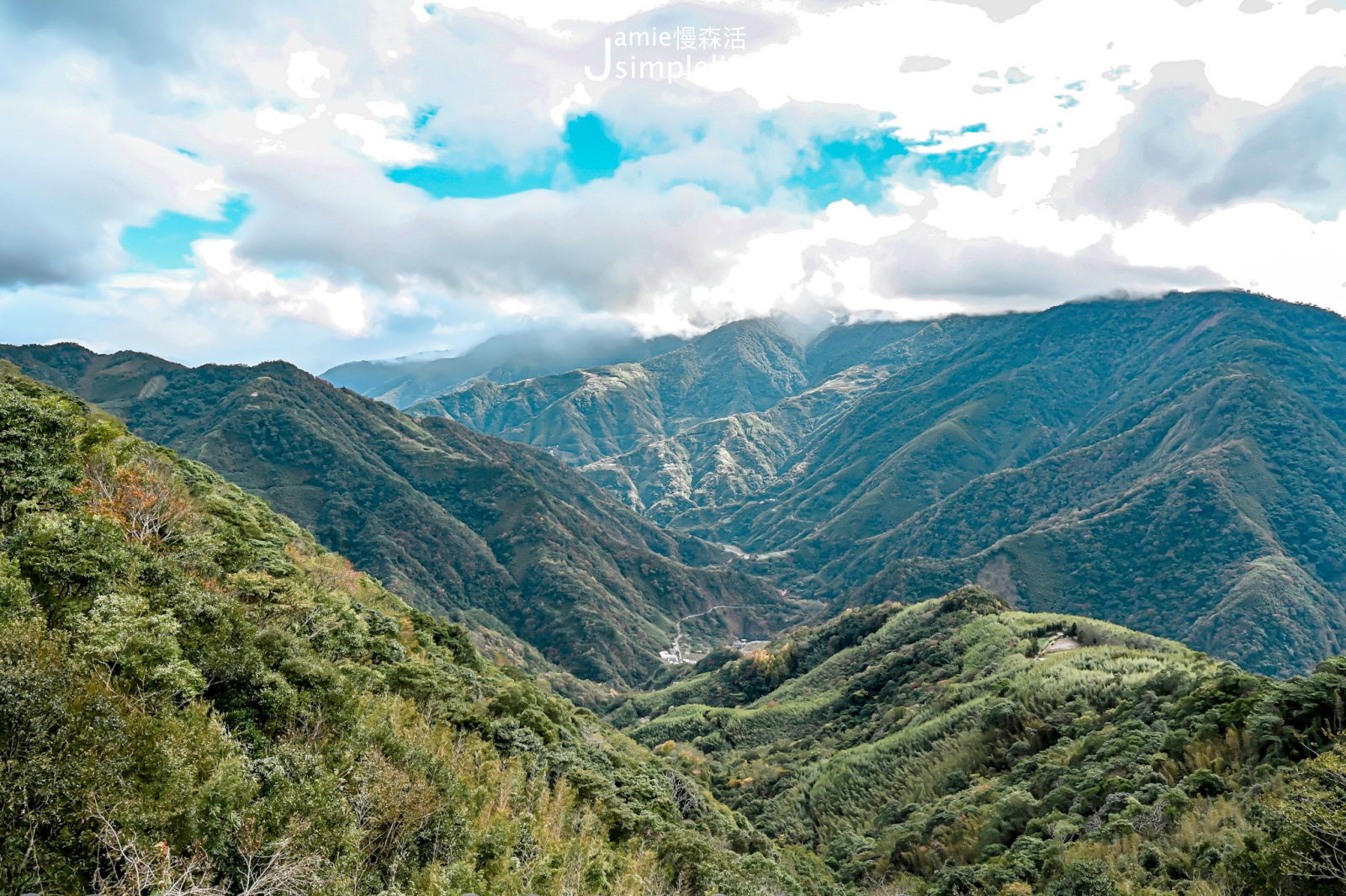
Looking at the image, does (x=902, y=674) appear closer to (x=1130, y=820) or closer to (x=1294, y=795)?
(x=1130, y=820)

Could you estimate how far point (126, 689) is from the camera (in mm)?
24031

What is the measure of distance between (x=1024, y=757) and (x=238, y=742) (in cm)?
6707

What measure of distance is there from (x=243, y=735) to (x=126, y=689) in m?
5.58

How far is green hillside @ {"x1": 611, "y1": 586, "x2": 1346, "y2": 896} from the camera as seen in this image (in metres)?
34.8

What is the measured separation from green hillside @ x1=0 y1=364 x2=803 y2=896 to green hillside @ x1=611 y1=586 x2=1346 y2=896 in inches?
670

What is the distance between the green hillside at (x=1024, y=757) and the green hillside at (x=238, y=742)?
17.0 metres

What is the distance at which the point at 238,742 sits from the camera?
25.3 metres

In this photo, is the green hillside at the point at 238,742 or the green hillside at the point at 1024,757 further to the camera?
the green hillside at the point at 1024,757

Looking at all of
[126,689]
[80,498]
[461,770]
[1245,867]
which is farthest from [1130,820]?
[80,498]

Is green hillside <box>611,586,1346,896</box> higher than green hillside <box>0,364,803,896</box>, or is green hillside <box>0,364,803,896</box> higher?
green hillside <box>0,364,803,896</box>

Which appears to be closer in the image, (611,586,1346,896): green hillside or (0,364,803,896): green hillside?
(0,364,803,896): green hillside

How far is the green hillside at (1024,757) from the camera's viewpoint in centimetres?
3475

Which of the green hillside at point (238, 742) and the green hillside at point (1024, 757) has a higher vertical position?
the green hillside at point (238, 742)

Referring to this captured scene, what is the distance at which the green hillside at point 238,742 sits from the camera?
17578 mm
